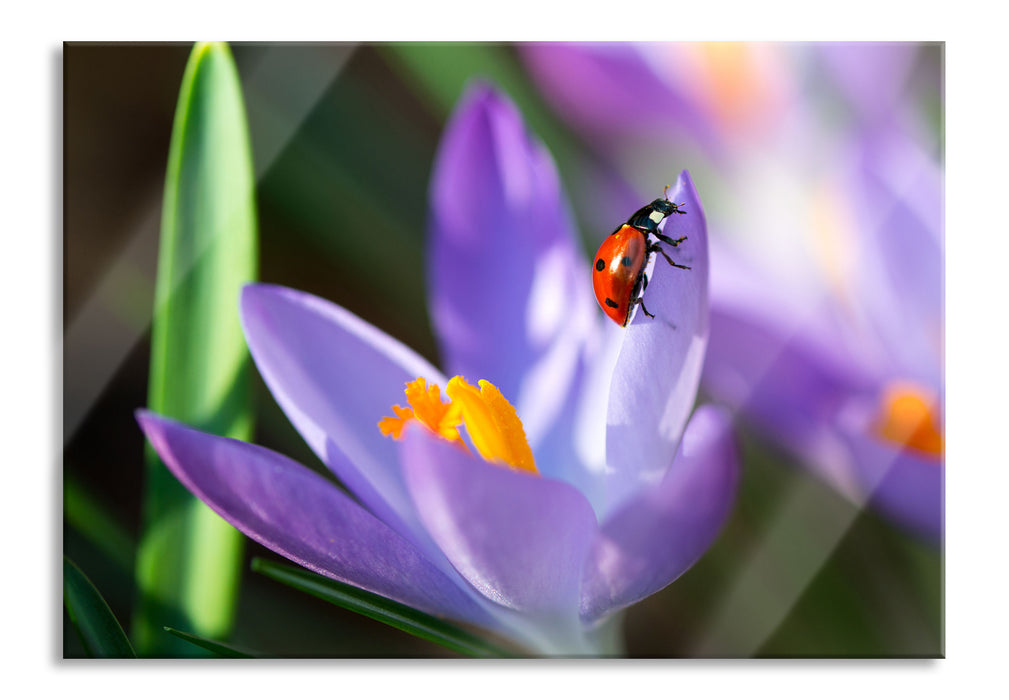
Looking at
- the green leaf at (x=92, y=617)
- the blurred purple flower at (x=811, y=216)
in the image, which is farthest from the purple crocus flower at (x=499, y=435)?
the green leaf at (x=92, y=617)

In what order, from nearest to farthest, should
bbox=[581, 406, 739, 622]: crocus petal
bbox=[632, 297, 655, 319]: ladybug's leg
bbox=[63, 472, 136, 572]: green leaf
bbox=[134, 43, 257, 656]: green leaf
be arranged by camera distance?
bbox=[581, 406, 739, 622]: crocus petal < bbox=[632, 297, 655, 319]: ladybug's leg < bbox=[134, 43, 257, 656]: green leaf < bbox=[63, 472, 136, 572]: green leaf

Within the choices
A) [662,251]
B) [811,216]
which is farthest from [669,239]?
[811,216]

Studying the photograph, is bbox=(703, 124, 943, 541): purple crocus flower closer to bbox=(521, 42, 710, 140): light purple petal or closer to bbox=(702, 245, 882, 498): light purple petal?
bbox=(702, 245, 882, 498): light purple petal

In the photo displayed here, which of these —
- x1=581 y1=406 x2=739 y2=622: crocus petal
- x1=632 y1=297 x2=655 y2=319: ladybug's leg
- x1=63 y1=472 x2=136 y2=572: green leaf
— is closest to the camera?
x1=581 y1=406 x2=739 y2=622: crocus petal

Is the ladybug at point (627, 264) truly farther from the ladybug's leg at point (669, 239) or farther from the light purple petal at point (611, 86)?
the light purple petal at point (611, 86)

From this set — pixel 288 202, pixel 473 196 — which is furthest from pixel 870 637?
pixel 288 202

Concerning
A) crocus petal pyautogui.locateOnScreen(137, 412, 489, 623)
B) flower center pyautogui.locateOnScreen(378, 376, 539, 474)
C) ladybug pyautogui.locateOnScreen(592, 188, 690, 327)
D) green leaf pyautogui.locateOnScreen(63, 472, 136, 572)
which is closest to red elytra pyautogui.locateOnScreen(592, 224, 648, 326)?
ladybug pyautogui.locateOnScreen(592, 188, 690, 327)
